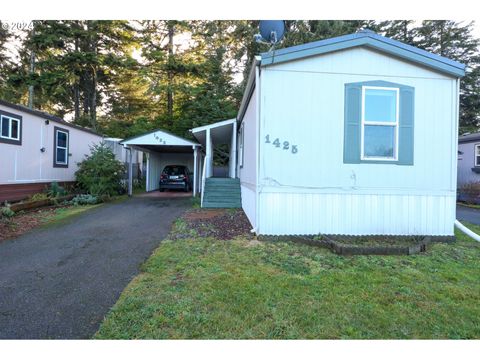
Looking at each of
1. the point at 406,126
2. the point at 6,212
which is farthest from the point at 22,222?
the point at 406,126

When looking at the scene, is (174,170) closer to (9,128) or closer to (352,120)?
(9,128)

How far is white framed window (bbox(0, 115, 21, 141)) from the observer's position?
28.1 feet

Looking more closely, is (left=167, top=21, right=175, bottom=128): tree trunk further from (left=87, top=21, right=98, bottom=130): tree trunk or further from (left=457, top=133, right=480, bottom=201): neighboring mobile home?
(left=457, top=133, right=480, bottom=201): neighboring mobile home

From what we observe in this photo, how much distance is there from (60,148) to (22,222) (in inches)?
209

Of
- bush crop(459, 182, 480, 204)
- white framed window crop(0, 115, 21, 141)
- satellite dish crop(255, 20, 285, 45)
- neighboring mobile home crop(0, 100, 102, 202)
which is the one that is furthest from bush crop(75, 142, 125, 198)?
bush crop(459, 182, 480, 204)

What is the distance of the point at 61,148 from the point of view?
1189 cm

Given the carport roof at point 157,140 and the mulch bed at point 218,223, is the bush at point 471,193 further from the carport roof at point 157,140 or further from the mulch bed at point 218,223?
the carport roof at point 157,140

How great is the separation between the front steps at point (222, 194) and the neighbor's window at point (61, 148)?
5983mm

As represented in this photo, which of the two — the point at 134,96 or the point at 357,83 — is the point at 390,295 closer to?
the point at 357,83

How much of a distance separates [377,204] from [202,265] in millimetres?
3899

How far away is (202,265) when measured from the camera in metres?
4.41

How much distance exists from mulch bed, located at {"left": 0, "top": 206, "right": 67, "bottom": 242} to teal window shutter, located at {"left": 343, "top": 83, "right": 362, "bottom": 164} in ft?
23.7

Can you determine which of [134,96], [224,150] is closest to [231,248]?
[224,150]

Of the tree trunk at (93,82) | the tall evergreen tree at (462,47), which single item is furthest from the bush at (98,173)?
the tall evergreen tree at (462,47)
